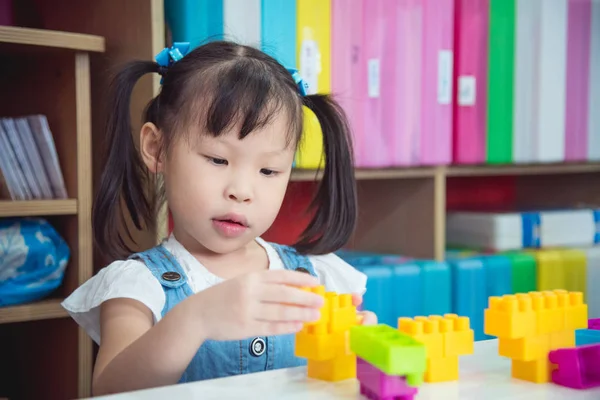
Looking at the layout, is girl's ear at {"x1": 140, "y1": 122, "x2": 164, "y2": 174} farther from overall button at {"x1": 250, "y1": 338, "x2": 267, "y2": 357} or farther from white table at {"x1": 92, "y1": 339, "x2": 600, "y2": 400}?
white table at {"x1": 92, "y1": 339, "x2": 600, "y2": 400}

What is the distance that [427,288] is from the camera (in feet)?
5.65

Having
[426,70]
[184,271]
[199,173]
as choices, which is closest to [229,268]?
[184,271]

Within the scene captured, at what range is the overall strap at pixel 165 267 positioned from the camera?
1020 mm

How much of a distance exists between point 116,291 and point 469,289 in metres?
1.08

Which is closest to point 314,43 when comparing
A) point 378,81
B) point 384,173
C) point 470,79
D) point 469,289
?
point 378,81

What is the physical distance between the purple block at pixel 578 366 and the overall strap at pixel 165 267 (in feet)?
1.76

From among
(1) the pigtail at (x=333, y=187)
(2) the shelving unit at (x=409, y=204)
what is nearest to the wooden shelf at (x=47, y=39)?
(1) the pigtail at (x=333, y=187)

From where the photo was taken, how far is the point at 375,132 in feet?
5.65

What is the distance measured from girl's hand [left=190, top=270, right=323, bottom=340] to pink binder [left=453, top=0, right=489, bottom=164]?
130 cm

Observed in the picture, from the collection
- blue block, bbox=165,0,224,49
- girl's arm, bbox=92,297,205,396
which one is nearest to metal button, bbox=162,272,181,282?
girl's arm, bbox=92,297,205,396

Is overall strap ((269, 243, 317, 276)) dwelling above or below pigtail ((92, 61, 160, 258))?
below

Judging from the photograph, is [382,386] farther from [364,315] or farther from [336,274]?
[336,274]

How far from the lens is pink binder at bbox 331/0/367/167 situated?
1.64m

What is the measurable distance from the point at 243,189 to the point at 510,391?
1.40 feet
